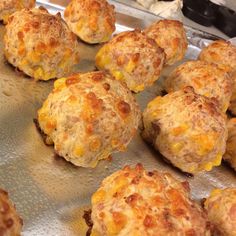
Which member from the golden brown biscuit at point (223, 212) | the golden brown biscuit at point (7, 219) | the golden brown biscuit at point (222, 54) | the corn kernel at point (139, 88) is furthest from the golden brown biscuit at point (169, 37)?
the golden brown biscuit at point (7, 219)

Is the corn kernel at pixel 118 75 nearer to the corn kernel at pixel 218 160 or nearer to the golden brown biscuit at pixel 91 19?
the golden brown biscuit at pixel 91 19

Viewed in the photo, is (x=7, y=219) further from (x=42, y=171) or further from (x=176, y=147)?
(x=176, y=147)

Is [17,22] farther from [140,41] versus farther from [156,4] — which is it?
[156,4]

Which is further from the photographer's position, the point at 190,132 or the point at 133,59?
the point at 133,59

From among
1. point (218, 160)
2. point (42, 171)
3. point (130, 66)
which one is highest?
point (130, 66)

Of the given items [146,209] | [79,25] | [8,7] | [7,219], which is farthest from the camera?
[79,25]

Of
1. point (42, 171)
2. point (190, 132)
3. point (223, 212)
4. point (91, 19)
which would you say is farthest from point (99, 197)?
point (91, 19)

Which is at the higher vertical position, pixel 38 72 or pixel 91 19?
pixel 91 19
